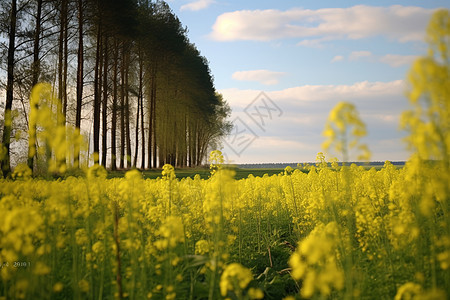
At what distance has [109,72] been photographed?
2236 cm

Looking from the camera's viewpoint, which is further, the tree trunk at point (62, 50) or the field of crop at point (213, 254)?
the tree trunk at point (62, 50)

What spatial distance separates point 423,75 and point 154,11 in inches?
1031

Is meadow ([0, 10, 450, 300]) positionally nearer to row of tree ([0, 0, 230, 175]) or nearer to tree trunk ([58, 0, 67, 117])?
row of tree ([0, 0, 230, 175])

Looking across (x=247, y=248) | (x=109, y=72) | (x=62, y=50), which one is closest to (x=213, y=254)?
(x=247, y=248)

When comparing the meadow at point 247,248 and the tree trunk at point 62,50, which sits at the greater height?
the tree trunk at point 62,50

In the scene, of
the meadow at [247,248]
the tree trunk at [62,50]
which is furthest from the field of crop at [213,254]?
the tree trunk at [62,50]

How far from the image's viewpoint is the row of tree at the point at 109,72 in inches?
527

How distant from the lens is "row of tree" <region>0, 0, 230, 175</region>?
13398mm

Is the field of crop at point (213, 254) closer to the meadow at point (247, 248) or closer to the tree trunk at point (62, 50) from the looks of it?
the meadow at point (247, 248)

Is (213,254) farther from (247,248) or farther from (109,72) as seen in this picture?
(109,72)

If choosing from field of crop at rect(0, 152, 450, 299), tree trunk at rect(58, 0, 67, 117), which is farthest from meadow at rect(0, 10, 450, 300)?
tree trunk at rect(58, 0, 67, 117)

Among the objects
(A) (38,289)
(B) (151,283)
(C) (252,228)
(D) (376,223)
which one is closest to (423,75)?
(D) (376,223)

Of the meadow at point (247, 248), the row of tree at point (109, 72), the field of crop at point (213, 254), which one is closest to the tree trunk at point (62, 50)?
the row of tree at point (109, 72)

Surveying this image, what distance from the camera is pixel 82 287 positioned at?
313 cm
